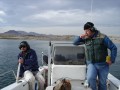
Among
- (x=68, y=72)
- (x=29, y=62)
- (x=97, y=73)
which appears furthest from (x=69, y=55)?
(x=29, y=62)

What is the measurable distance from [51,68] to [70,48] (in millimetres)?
712

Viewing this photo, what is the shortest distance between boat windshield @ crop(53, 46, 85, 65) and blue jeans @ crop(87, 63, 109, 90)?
0.64 meters

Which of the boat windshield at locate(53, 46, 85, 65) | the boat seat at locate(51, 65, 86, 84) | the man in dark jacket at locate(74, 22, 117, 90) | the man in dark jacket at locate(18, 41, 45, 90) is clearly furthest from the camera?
the man in dark jacket at locate(18, 41, 45, 90)

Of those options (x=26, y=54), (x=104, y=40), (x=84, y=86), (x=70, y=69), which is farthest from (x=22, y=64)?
(x=104, y=40)

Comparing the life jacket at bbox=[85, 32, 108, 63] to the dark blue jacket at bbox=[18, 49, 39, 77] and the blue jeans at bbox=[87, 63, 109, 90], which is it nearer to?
the blue jeans at bbox=[87, 63, 109, 90]

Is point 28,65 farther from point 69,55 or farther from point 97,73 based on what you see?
point 97,73

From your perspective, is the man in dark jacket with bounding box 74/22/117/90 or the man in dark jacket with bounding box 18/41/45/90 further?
the man in dark jacket with bounding box 18/41/45/90

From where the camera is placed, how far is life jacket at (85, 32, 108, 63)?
544 cm

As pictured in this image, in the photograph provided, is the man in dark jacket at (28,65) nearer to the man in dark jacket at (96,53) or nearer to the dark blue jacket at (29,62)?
the dark blue jacket at (29,62)

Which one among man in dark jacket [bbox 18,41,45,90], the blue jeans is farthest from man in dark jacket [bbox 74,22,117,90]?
man in dark jacket [bbox 18,41,45,90]

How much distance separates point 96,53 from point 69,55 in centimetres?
97

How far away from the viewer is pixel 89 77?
18.0 ft

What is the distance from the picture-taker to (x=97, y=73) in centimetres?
560

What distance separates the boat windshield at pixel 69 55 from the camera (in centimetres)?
616
